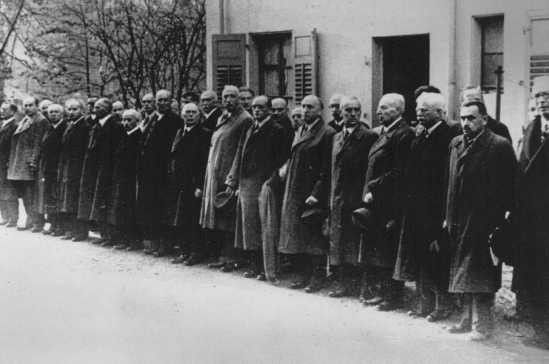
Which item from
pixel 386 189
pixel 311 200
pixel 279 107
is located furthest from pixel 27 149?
pixel 386 189

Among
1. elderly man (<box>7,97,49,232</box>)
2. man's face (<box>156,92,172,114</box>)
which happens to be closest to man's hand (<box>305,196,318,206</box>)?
man's face (<box>156,92,172,114</box>)

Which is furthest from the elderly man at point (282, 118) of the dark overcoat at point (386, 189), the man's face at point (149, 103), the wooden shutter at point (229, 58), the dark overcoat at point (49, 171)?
the wooden shutter at point (229, 58)

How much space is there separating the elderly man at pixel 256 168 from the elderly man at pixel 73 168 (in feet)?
11.1

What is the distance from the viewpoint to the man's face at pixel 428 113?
22.5 ft

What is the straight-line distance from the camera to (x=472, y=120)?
6363mm

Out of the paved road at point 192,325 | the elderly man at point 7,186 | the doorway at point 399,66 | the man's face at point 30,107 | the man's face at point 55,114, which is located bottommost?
the paved road at point 192,325

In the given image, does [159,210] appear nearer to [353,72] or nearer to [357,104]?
[357,104]

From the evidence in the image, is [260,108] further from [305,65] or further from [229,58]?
[229,58]

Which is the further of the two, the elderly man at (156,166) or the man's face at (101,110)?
the man's face at (101,110)

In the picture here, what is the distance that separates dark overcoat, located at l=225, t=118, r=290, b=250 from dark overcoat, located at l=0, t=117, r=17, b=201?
519cm

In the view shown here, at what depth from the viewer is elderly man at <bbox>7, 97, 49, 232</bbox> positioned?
12.2 meters

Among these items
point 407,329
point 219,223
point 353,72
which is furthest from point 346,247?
point 353,72

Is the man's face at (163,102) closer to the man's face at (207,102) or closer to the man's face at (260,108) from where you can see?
the man's face at (207,102)

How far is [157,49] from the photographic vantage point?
1927 centimetres
